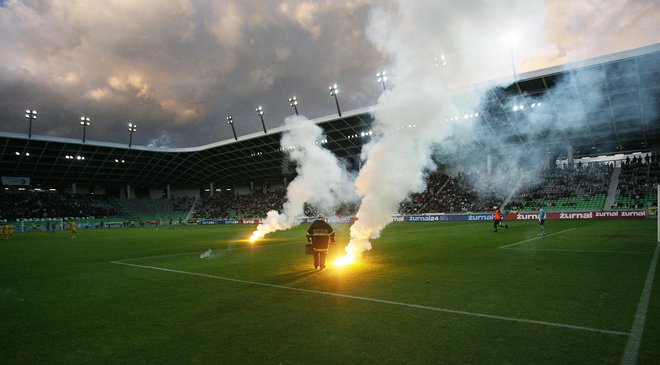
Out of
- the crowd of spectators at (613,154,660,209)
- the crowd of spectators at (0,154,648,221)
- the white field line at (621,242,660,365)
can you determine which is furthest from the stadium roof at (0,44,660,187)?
the white field line at (621,242,660,365)

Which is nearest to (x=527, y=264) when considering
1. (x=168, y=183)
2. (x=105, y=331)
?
(x=105, y=331)

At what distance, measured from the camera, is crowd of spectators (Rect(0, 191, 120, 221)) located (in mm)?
56312

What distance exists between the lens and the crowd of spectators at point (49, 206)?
185 feet

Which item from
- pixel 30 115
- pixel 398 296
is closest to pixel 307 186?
pixel 398 296

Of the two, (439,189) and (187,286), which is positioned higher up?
(439,189)

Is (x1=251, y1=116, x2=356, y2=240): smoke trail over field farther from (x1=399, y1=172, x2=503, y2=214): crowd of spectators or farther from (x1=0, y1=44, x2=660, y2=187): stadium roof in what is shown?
(x1=399, y1=172, x2=503, y2=214): crowd of spectators

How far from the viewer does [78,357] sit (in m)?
5.20

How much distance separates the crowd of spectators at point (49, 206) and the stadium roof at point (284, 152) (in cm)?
303

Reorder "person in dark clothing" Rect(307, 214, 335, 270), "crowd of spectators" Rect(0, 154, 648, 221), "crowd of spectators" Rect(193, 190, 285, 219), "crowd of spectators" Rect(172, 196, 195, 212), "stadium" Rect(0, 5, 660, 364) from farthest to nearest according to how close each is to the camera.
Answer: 1. "crowd of spectators" Rect(172, 196, 195, 212)
2. "crowd of spectators" Rect(193, 190, 285, 219)
3. "crowd of spectators" Rect(0, 154, 648, 221)
4. "person in dark clothing" Rect(307, 214, 335, 270)
5. "stadium" Rect(0, 5, 660, 364)

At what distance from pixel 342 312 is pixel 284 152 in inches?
2007

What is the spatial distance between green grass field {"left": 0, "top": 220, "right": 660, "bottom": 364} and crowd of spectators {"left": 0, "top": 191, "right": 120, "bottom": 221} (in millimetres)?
55297

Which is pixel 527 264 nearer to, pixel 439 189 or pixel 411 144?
pixel 411 144

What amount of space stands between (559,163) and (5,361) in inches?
1993

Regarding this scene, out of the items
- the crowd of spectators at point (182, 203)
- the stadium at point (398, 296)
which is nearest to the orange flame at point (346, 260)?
the stadium at point (398, 296)
